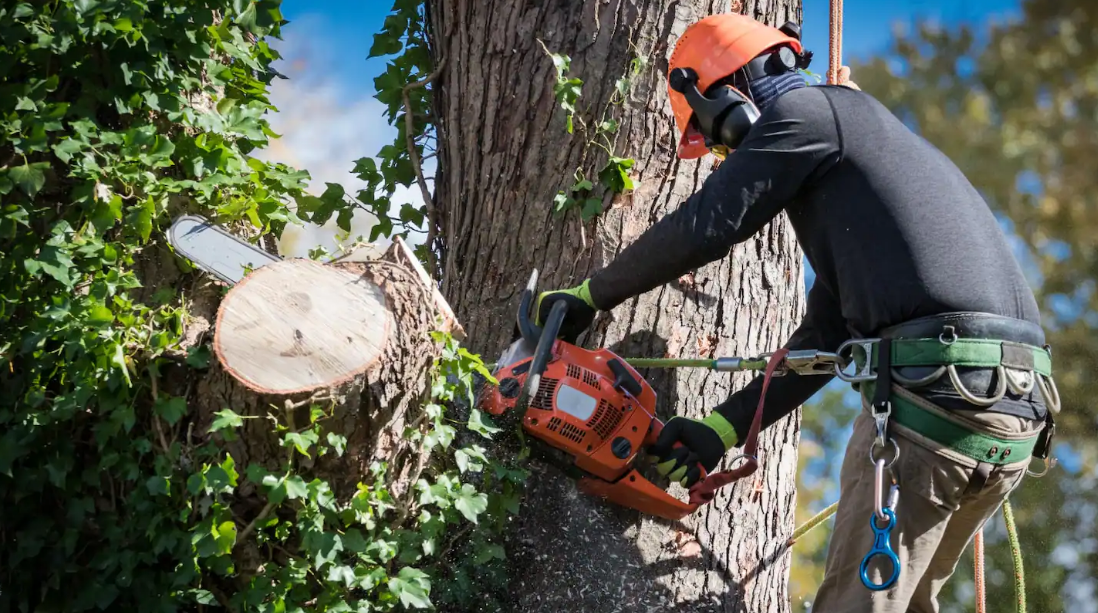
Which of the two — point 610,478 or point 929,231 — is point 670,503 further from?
point 929,231

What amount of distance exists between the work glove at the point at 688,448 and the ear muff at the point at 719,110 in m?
0.84

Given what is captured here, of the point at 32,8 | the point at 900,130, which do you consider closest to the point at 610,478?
the point at 900,130

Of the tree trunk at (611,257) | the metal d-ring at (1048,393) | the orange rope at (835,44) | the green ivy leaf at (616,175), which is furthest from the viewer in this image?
the orange rope at (835,44)

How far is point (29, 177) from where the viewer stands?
102 inches

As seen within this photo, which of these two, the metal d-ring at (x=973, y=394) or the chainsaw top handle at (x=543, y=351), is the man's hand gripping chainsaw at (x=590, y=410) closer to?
the chainsaw top handle at (x=543, y=351)

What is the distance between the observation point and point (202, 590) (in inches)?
100

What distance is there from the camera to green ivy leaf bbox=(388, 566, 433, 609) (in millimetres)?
2555

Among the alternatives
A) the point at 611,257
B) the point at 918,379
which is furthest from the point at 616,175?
the point at 918,379

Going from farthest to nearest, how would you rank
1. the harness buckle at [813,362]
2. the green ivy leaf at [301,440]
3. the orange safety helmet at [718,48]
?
the orange safety helmet at [718,48]
the harness buckle at [813,362]
the green ivy leaf at [301,440]

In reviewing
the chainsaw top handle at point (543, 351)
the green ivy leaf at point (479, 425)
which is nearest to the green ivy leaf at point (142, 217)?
the green ivy leaf at point (479, 425)

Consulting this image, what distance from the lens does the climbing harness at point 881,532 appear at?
2465mm

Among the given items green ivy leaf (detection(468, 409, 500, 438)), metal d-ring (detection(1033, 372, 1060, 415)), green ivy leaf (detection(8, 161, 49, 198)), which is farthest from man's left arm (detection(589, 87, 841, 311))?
green ivy leaf (detection(8, 161, 49, 198))

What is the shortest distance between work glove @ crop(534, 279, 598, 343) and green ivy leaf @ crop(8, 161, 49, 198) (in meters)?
1.39

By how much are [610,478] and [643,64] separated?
1397 mm
